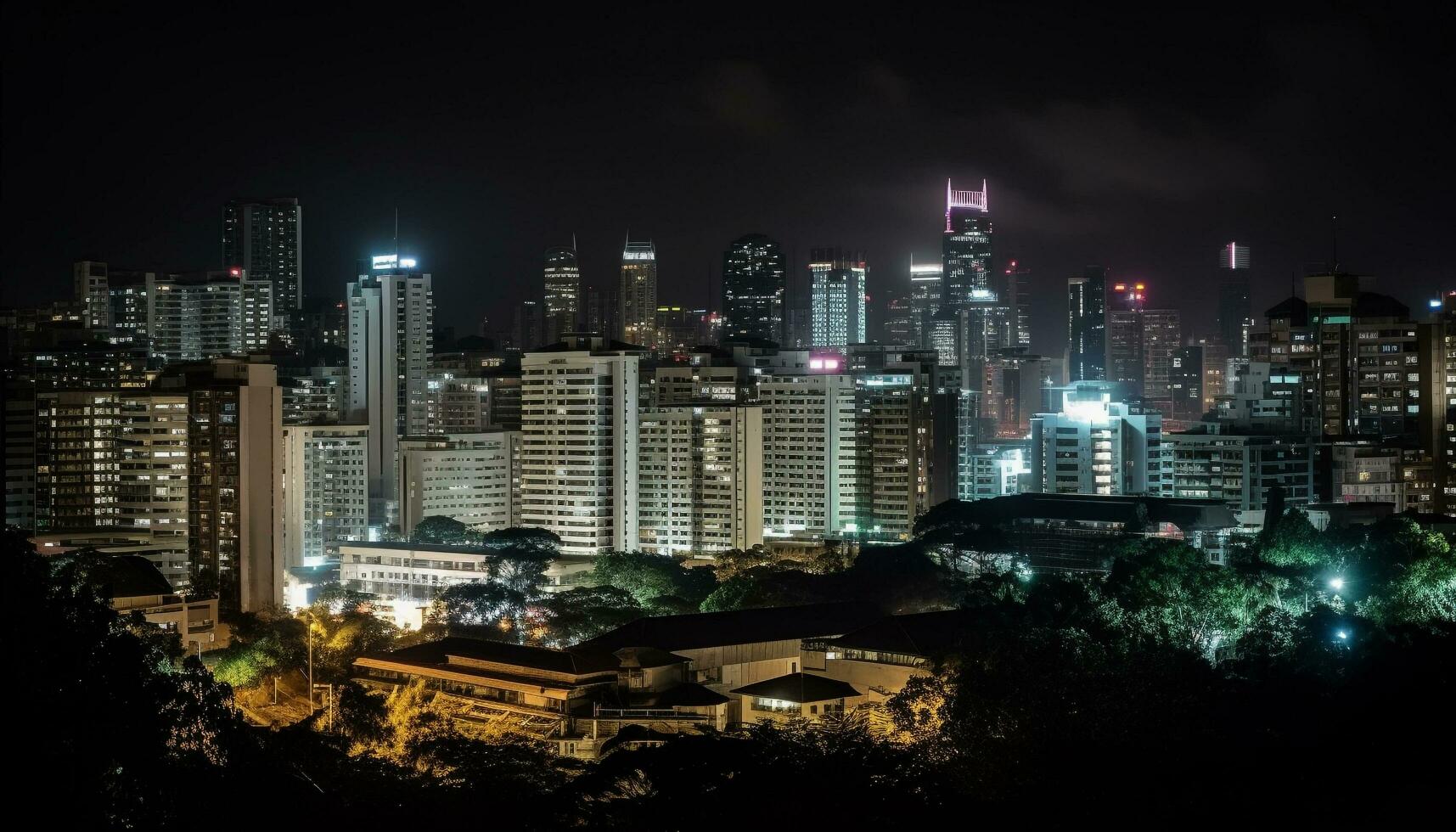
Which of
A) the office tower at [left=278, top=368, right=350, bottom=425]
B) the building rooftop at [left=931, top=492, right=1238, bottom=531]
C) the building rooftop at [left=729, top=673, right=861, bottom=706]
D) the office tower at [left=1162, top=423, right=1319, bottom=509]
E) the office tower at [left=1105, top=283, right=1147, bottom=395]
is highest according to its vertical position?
the office tower at [left=1105, top=283, right=1147, bottom=395]

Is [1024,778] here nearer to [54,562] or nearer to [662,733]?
[662,733]

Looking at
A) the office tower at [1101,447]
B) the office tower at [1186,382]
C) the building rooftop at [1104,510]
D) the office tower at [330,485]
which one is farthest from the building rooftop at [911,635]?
the office tower at [1186,382]

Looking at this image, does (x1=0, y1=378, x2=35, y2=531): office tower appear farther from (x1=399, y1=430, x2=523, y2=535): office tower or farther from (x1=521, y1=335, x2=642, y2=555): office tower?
(x1=521, y1=335, x2=642, y2=555): office tower

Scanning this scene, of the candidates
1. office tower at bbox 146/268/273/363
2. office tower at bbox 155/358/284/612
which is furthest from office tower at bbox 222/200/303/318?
office tower at bbox 155/358/284/612

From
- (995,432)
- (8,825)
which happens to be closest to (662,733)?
(8,825)

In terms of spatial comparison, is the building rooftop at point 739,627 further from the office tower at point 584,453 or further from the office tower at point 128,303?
the office tower at point 128,303
